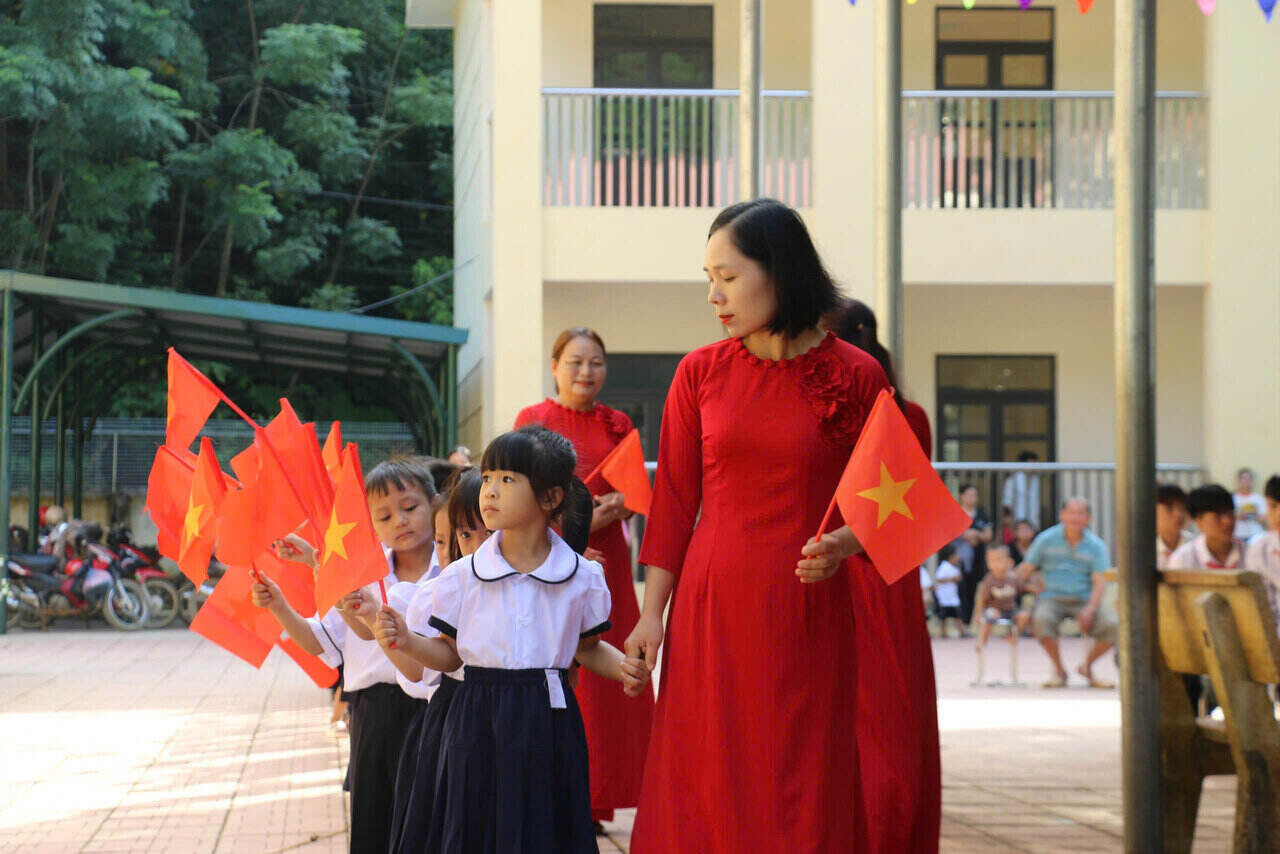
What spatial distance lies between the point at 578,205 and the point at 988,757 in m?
11.7

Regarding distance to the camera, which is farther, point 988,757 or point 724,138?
point 724,138

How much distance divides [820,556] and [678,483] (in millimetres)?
411

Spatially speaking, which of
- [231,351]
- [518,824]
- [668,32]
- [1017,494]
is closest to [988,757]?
[518,824]

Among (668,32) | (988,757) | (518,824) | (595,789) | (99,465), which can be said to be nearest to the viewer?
(518,824)

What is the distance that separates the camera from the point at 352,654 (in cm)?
520

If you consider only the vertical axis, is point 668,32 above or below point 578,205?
above

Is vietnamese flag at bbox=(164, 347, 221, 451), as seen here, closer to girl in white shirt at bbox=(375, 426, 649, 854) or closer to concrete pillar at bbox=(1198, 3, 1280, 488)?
girl in white shirt at bbox=(375, 426, 649, 854)

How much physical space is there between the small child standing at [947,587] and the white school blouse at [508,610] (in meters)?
14.6

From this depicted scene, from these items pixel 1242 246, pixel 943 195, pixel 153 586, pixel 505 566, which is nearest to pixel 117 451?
pixel 153 586

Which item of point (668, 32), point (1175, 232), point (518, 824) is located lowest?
point (518, 824)

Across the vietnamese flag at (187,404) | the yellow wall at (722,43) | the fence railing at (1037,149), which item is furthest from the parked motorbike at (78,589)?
the vietnamese flag at (187,404)

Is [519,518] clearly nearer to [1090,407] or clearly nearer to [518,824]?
[518,824]

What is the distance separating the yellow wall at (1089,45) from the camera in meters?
21.3

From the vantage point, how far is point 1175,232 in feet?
65.6
